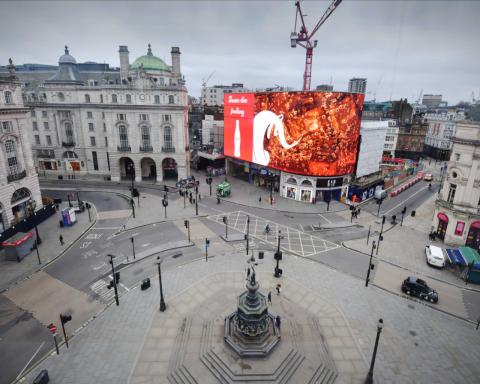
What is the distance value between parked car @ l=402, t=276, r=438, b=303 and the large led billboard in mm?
25204

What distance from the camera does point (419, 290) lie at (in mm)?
26734

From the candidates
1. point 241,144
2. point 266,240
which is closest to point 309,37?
point 241,144

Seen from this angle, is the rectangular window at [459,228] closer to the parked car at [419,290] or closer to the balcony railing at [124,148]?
the parked car at [419,290]

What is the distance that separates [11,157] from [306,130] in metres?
43.5

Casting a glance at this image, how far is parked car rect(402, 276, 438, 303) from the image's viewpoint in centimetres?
2627

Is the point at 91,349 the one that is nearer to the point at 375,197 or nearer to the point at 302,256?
the point at 302,256

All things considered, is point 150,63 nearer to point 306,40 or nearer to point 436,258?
point 306,40

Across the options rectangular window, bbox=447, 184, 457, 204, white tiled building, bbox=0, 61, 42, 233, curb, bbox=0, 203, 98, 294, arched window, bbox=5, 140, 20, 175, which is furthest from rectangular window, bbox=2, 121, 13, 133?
rectangular window, bbox=447, 184, 457, 204

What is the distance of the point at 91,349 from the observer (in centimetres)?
2052

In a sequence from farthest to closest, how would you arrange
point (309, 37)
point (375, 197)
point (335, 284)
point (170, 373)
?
point (309, 37)
point (375, 197)
point (335, 284)
point (170, 373)

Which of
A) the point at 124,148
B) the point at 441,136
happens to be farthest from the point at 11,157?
the point at 441,136

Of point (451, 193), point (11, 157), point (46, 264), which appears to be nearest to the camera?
point (46, 264)

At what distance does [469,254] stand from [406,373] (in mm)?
18988

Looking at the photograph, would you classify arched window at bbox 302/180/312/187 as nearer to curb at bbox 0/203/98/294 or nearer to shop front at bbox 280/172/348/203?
shop front at bbox 280/172/348/203
